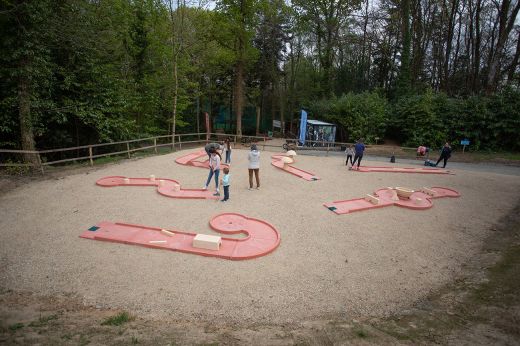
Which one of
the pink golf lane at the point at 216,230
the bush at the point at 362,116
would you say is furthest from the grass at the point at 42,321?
the bush at the point at 362,116

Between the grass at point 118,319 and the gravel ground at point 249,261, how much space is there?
0.18 metres

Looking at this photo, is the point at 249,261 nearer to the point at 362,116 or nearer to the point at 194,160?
the point at 194,160

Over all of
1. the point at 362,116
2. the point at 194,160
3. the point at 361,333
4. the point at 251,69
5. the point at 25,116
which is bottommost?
the point at 361,333

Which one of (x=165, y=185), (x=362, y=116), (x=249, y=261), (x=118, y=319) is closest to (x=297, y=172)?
(x=165, y=185)

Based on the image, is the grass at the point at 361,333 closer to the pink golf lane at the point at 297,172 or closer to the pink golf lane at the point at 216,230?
the pink golf lane at the point at 216,230

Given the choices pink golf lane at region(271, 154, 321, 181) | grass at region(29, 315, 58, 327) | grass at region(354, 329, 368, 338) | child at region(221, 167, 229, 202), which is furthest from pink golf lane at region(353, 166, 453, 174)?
grass at region(29, 315, 58, 327)

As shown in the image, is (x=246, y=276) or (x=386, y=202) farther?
(x=386, y=202)

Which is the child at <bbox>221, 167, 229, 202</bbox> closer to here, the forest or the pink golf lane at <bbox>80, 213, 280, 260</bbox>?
the pink golf lane at <bbox>80, 213, 280, 260</bbox>

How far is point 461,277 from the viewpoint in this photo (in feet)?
18.7

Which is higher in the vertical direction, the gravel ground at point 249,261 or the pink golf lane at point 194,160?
the pink golf lane at point 194,160

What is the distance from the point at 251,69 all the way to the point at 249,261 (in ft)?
99.9

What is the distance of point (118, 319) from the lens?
13.2 ft

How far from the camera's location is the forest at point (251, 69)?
39.6ft

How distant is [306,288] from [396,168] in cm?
1205
